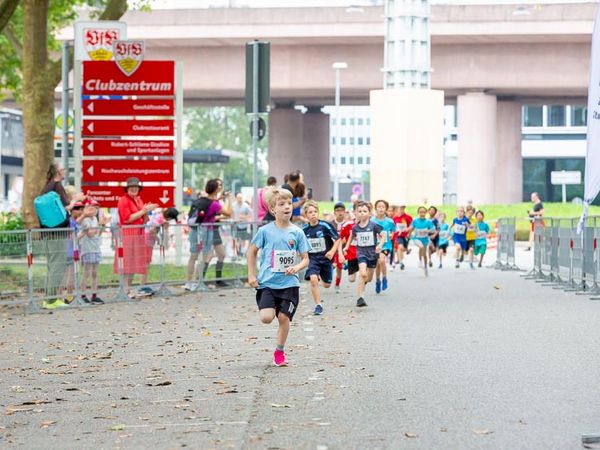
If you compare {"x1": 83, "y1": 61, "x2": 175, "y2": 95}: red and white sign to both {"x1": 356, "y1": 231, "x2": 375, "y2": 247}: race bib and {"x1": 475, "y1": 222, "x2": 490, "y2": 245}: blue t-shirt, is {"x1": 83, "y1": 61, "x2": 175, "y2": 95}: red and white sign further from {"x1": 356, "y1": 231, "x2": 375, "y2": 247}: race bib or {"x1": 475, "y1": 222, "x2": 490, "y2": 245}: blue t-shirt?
{"x1": 475, "y1": 222, "x2": 490, "y2": 245}: blue t-shirt

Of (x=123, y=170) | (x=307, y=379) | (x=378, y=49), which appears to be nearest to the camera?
(x=307, y=379)

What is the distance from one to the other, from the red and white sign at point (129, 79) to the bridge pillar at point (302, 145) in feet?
135

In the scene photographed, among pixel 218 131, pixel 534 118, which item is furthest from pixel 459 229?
pixel 218 131

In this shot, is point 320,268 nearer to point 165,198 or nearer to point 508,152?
point 165,198

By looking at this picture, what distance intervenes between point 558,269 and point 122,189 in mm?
7652

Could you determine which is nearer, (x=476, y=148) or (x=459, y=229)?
(x=459, y=229)

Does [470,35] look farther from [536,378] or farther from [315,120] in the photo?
[536,378]

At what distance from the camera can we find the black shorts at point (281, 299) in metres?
12.7

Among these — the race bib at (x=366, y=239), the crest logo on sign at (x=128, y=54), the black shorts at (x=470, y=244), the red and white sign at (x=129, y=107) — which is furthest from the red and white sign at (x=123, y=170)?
the black shorts at (x=470, y=244)

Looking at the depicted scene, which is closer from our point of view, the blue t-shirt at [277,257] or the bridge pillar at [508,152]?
the blue t-shirt at [277,257]

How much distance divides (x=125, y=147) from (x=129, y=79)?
1172 millimetres

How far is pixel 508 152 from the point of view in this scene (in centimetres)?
6581

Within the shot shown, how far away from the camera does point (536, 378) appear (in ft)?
37.2

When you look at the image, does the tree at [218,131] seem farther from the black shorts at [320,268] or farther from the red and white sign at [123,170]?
the black shorts at [320,268]
